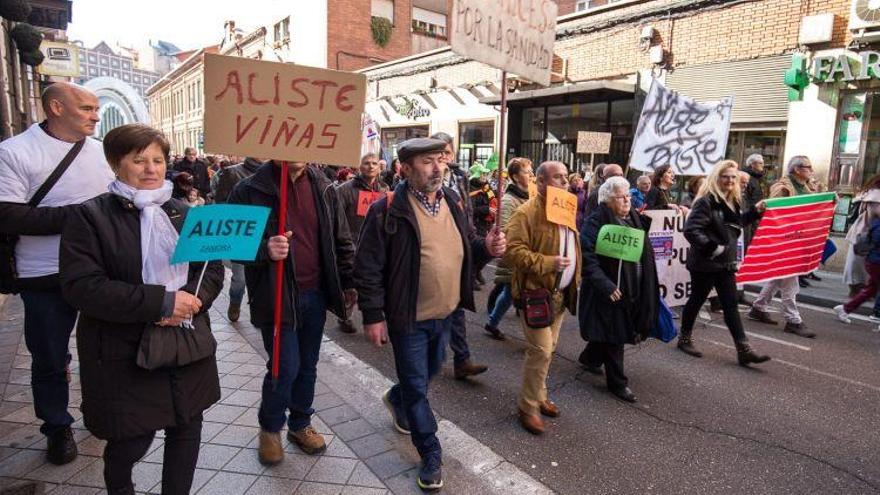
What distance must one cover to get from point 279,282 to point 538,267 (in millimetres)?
1553

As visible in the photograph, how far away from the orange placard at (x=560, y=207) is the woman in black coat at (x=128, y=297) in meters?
2.05

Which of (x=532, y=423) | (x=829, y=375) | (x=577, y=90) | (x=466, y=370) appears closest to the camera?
(x=532, y=423)

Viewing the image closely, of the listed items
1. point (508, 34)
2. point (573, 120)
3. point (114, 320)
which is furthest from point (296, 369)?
point (573, 120)

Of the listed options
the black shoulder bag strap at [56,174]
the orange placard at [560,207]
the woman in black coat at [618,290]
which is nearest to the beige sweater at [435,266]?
the orange placard at [560,207]

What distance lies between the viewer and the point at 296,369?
294 cm

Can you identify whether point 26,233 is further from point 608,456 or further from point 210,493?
point 608,456

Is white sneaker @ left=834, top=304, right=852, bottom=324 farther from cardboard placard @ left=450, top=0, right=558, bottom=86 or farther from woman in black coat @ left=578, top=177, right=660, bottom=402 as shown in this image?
cardboard placard @ left=450, top=0, right=558, bottom=86

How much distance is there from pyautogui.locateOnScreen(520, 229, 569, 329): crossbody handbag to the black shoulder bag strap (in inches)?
103

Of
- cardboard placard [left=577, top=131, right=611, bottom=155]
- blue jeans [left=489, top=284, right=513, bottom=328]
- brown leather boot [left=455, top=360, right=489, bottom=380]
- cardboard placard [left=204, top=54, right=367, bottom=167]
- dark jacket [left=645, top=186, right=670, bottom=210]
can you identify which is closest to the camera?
cardboard placard [left=204, top=54, right=367, bottom=167]

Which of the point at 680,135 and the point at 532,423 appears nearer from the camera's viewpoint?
the point at 532,423

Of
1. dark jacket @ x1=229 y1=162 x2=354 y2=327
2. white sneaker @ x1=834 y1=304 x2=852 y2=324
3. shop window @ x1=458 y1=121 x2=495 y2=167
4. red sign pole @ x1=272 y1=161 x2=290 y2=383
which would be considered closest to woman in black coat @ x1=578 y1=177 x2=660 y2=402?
dark jacket @ x1=229 y1=162 x2=354 y2=327

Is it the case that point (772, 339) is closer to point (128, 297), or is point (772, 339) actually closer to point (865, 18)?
point (128, 297)

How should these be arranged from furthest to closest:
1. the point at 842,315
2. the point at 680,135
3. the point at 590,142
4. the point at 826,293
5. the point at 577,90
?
1. the point at 577,90
2. the point at 590,142
3. the point at 826,293
4. the point at 680,135
5. the point at 842,315

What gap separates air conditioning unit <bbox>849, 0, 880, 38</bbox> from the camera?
29.8 feet
